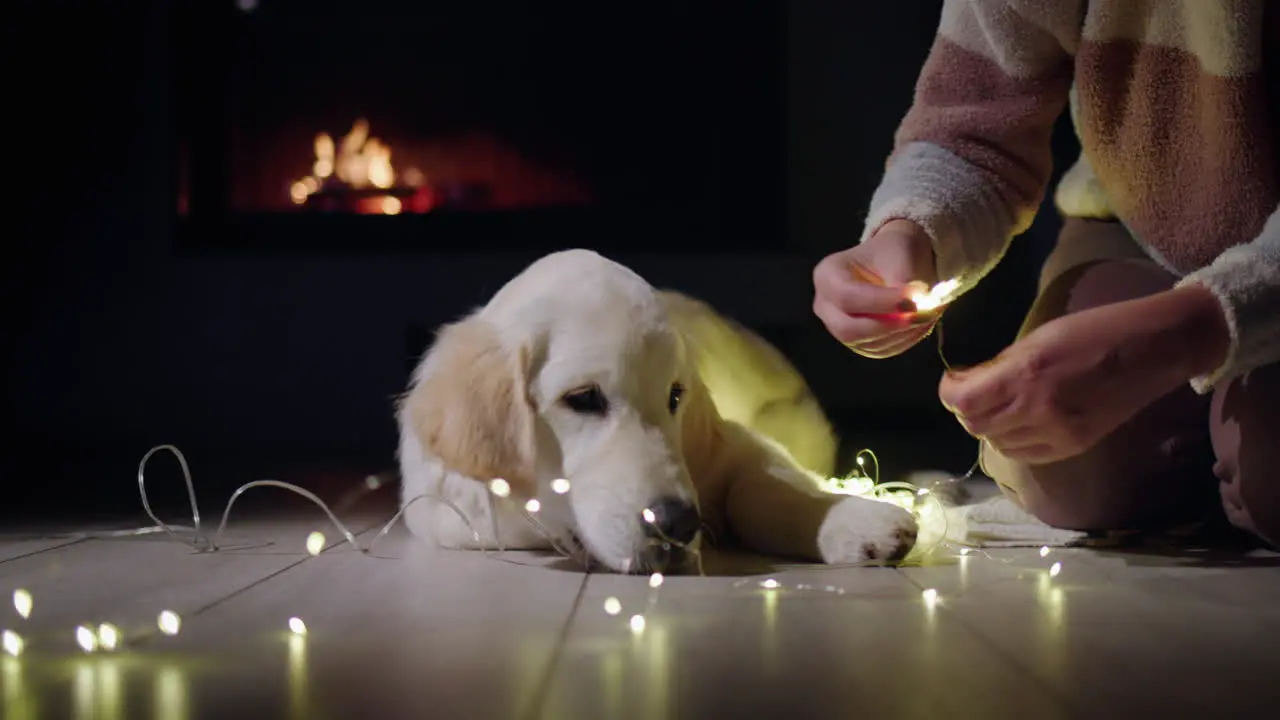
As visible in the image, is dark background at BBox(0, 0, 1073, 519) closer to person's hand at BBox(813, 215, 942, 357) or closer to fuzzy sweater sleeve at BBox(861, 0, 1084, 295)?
fuzzy sweater sleeve at BBox(861, 0, 1084, 295)

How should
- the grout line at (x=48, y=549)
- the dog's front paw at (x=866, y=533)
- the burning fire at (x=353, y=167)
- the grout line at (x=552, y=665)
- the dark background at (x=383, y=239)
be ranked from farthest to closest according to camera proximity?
the burning fire at (x=353, y=167), the dark background at (x=383, y=239), the grout line at (x=48, y=549), the dog's front paw at (x=866, y=533), the grout line at (x=552, y=665)

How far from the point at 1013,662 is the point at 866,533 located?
1.48 feet

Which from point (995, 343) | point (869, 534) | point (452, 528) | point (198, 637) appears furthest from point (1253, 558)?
point (995, 343)

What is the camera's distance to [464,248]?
3707mm

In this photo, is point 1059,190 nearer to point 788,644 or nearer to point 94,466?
point 788,644

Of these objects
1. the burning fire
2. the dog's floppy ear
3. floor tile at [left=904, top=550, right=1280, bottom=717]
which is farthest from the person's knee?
the burning fire

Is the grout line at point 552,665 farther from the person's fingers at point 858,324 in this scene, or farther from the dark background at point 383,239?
→ the dark background at point 383,239

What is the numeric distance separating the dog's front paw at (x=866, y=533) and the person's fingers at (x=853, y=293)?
265mm

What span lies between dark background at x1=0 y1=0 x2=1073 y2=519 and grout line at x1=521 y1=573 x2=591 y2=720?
259 centimetres

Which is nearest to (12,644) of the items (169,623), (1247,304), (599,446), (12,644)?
(12,644)

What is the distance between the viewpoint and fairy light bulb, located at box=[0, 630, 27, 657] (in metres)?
0.94

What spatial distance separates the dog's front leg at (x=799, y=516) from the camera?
1305mm

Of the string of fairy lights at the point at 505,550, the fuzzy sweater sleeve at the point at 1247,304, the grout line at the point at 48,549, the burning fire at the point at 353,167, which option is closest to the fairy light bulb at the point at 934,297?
the string of fairy lights at the point at 505,550

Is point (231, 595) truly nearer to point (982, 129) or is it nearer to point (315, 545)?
point (315, 545)
